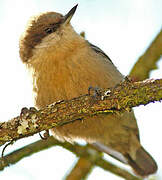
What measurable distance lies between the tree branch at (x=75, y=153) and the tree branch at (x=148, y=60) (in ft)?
4.81

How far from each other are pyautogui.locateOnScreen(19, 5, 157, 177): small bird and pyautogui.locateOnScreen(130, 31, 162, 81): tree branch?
13.5 inches

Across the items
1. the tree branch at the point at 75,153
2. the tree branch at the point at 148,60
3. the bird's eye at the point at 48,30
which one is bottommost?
the tree branch at the point at 75,153

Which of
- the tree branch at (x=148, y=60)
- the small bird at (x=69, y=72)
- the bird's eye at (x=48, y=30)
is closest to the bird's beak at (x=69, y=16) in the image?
the small bird at (x=69, y=72)

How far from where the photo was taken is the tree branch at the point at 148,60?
16.5 feet

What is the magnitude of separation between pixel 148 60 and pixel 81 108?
6.13 ft

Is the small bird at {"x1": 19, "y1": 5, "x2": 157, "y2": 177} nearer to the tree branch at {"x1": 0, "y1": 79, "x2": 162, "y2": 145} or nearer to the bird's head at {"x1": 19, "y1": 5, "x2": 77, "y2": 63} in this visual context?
the bird's head at {"x1": 19, "y1": 5, "x2": 77, "y2": 63}

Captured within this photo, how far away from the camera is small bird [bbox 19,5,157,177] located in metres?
4.44

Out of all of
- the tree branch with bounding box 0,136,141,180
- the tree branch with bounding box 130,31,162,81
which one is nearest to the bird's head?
the tree branch with bounding box 130,31,162,81

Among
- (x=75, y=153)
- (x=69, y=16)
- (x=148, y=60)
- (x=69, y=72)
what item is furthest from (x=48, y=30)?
(x=75, y=153)

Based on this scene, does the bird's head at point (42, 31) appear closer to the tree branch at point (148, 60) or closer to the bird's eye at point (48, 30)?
the bird's eye at point (48, 30)

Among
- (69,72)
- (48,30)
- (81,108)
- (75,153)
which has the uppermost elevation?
(48,30)

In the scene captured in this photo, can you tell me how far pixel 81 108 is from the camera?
3727 mm

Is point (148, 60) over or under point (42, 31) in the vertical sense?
under

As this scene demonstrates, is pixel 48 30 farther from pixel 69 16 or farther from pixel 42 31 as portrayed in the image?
pixel 69 16
